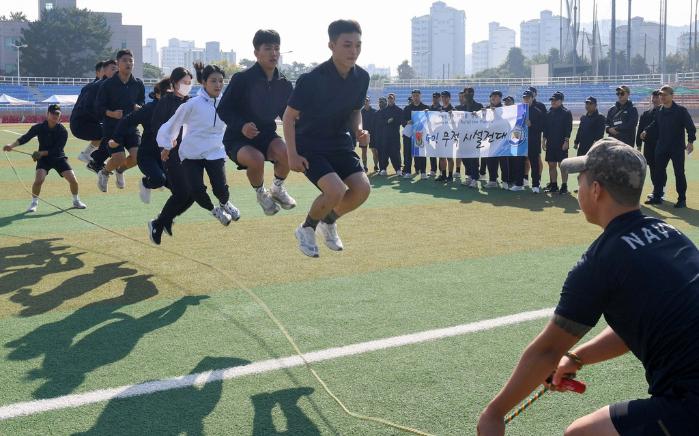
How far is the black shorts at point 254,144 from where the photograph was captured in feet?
25.4

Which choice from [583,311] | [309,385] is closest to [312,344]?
[309,385]

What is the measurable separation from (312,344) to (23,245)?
600 centimetres

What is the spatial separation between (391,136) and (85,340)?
1486 centimetres

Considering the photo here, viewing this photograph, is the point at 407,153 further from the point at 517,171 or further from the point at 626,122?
the point at 626,122

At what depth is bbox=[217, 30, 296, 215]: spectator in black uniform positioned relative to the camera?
24.2ft

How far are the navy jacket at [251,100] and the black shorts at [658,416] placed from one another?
554cm

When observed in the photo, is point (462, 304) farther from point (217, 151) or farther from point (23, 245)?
point (23, 245)

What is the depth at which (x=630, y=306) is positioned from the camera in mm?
2629

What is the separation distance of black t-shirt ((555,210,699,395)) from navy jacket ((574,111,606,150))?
12998mm

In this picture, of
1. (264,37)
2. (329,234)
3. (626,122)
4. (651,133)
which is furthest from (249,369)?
(626,122)

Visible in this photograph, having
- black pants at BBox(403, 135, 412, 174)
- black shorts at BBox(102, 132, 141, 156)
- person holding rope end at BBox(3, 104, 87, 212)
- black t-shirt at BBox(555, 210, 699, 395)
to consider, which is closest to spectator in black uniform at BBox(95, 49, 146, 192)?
black shorts at BBox(102, 132, 141, 156)

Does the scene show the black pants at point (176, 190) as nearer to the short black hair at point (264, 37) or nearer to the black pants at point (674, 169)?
the short black hair at point (264, 37)

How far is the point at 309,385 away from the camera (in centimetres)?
479

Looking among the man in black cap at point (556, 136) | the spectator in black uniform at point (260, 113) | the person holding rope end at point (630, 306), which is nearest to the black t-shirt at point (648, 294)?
the person holding rope end at point (630, 306)
